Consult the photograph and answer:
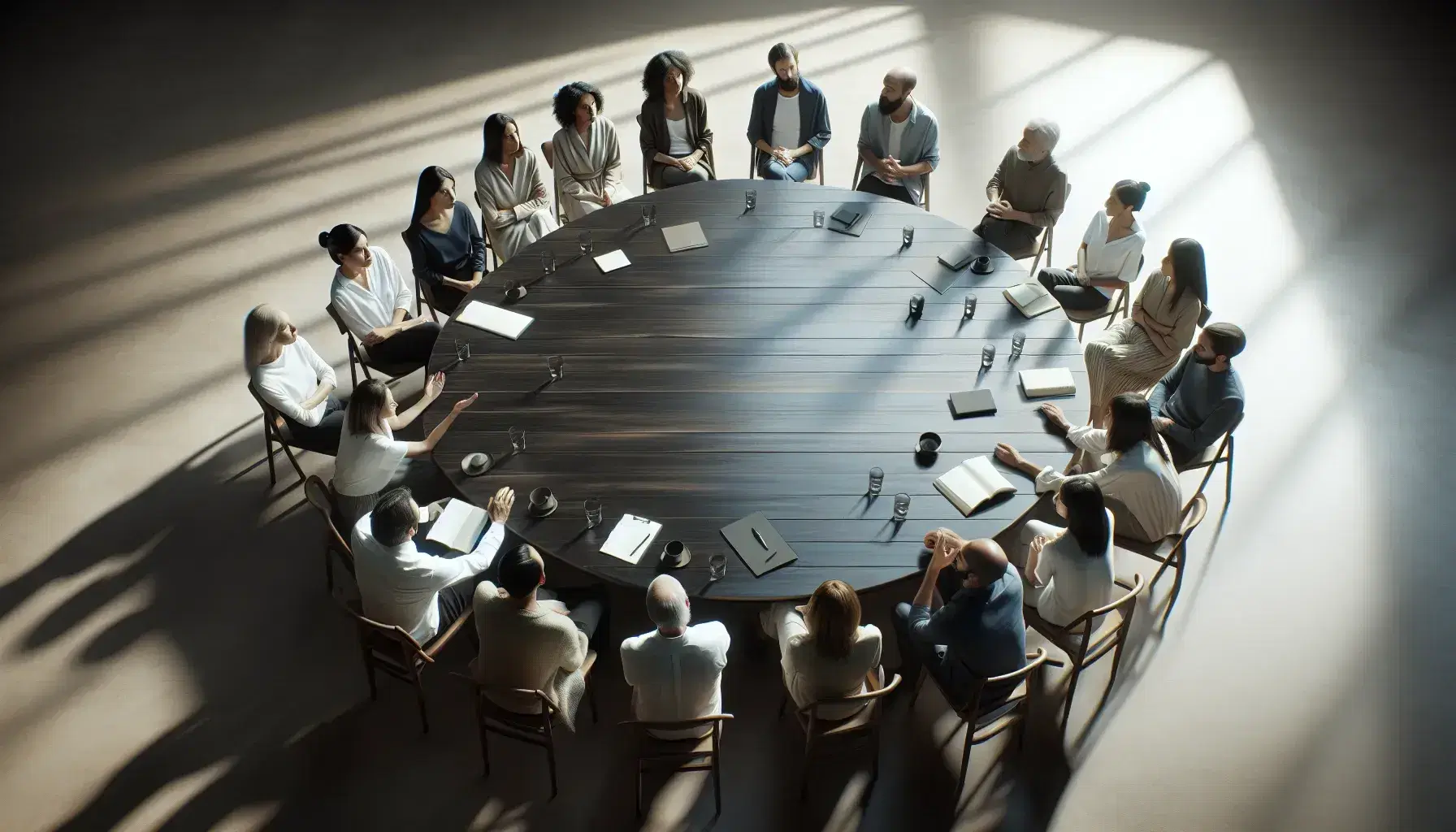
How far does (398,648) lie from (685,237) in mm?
2637

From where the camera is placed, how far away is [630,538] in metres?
4.03

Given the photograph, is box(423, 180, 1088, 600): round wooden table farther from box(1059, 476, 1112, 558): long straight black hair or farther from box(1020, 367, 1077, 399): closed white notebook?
box(1059, 476, 1112, 558): long straight black hair

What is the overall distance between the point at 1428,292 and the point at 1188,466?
3.04 meters

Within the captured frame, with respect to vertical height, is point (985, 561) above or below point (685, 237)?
below

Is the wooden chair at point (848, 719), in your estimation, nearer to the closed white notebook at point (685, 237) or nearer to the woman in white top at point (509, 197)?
the closed white notebook at point (685, 237)

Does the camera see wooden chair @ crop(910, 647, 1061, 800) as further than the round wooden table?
No

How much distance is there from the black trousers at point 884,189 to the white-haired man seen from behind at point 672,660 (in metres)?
3.64

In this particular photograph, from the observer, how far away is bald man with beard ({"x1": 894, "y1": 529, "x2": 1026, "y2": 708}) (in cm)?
366

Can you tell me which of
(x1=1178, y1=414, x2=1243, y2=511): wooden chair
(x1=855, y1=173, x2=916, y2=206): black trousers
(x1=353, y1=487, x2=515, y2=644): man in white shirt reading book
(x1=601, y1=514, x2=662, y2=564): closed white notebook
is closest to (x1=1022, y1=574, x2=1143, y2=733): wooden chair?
(x1=1178, y1=414, x2=1243, y2=511): wooden chair

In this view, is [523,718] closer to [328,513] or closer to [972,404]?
[328,513]

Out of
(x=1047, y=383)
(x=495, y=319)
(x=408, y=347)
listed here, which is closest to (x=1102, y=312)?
(x=1047, y=383)

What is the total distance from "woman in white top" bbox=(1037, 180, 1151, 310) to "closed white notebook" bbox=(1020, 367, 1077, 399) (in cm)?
112

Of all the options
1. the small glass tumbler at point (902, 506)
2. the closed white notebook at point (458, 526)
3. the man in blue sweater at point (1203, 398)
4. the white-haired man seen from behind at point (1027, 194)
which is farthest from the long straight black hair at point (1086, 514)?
the white-haired man seen from behind at point (1027, 194)

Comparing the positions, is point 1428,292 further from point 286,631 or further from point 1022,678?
point 286,631
